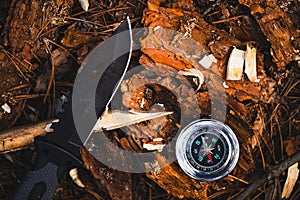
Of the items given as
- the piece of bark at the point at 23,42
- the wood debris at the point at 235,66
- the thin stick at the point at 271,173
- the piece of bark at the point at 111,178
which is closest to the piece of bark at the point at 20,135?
the piece of bark at the point at 23,42

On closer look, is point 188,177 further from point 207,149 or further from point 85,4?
point 85,4

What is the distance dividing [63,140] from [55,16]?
2.12ft

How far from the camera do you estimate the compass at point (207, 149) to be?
2.64m

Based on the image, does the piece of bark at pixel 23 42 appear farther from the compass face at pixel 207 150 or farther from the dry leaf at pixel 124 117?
the compass face at pixel 207 150

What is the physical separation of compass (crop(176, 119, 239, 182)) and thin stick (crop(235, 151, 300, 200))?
16 cm

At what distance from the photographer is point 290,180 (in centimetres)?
276

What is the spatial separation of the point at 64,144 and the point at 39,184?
0.73 ft

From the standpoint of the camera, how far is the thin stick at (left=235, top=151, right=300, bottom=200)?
107 inches

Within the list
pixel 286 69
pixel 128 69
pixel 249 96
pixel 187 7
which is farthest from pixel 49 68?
pixel 286 69

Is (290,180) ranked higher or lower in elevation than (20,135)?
lower

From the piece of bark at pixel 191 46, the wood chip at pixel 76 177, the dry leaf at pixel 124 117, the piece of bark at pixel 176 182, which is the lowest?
the wood chip at pixel 76 177

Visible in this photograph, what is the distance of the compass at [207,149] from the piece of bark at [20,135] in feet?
2.20

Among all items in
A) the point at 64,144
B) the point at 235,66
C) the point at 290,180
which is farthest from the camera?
the point at 290,180

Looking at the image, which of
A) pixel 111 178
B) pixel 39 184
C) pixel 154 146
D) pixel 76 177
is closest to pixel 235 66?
pixel 154 146
